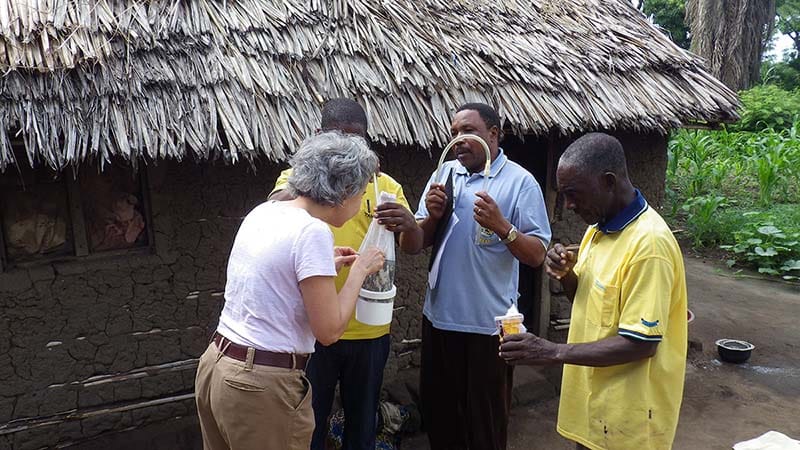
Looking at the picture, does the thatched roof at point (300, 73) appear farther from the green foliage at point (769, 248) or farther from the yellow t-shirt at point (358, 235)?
the green foliage at point (769, 248)

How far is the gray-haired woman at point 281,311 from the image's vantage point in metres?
1.89

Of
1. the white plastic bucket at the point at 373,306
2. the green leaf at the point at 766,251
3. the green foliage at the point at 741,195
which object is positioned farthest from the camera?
Answer: the green foliage at the point at 741,195

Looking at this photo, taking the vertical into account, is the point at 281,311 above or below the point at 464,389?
above

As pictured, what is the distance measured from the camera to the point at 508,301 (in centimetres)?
278

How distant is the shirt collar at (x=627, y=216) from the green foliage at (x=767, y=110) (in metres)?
15.5

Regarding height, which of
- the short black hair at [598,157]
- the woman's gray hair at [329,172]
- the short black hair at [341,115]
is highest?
the short black hair at [341,115]

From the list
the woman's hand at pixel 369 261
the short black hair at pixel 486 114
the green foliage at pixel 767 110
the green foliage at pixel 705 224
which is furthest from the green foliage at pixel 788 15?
the woman's hand at pixel 369 261

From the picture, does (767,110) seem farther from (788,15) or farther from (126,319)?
(126,319)

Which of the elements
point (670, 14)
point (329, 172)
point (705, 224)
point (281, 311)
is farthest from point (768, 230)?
point (670, 14)

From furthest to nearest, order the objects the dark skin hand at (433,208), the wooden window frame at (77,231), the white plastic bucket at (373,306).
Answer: the wooden window frame at (77,231) < the dark skin hand at (433,208) < the white plastic bucket at (373,306)

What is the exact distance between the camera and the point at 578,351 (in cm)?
192

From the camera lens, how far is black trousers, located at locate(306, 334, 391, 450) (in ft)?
8.73

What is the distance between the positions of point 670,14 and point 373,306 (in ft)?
79.3

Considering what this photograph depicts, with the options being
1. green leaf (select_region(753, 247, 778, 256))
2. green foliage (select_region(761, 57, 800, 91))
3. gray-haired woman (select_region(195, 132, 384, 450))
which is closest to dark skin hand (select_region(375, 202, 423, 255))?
gray-haired woman (select_region(195, 132, 384, 450))
